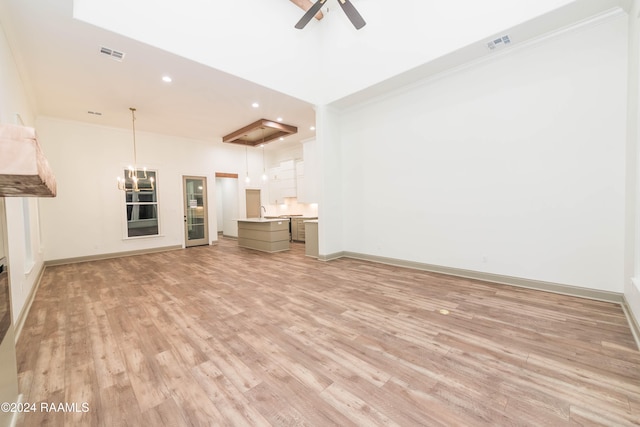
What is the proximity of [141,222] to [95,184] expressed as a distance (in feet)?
4.65

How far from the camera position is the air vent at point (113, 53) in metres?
3.57

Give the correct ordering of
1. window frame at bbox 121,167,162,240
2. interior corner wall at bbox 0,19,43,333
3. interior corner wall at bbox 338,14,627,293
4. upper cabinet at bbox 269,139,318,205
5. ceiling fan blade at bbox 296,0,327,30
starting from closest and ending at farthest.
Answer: interior corner wall at bbox 0,19,43,333 → interior corner wall at bbox 338,14,627,293 → ceiling fan blade at bbox 296,0,327,30 → window frame at bbox 121,167,162,240 → upper cabinet at bbox 269,139,318,205

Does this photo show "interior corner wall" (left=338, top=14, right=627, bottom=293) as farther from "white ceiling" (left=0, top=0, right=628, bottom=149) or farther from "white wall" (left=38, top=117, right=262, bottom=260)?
"white wall" (left=38, top=117, right=262, bottom=260)

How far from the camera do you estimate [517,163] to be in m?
3.81

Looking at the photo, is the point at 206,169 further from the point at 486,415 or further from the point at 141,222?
the point at 486,415

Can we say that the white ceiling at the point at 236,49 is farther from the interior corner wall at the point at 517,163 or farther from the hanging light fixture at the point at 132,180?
the hanging light fixture at the point at 132,180

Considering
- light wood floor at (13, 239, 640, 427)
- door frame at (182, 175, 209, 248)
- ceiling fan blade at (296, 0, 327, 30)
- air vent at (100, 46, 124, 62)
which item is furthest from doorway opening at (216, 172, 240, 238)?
ceiling fan blade at (296, 0, 327, 30)

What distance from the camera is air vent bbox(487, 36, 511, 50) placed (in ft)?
11.9

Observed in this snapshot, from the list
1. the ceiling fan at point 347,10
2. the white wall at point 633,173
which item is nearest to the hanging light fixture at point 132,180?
the ceiling fan at point 347,10

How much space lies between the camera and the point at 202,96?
16.9ft

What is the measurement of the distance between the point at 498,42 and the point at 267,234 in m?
6.09

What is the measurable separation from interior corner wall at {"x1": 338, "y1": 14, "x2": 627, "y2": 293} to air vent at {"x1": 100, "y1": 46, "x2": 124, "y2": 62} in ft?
14.7

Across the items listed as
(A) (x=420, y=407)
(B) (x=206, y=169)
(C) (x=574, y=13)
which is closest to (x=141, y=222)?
(B) (x=206, y=169)

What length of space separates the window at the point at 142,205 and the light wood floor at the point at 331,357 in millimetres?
3706
